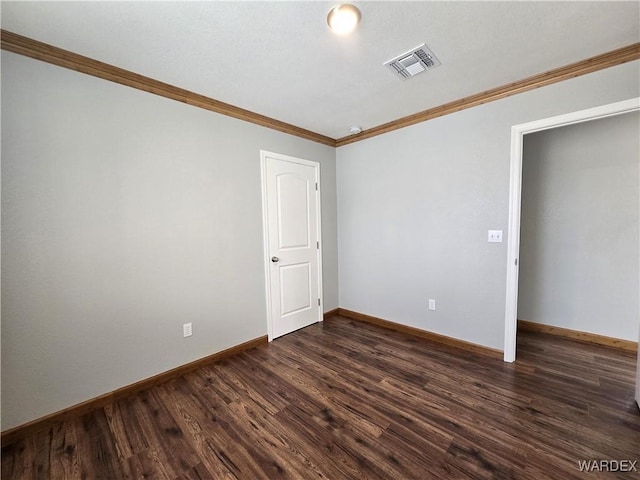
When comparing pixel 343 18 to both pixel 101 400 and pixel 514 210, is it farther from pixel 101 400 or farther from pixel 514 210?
pixel 101 400

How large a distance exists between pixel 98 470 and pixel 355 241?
304 centimetres

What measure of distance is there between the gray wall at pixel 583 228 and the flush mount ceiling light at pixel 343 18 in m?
2.69

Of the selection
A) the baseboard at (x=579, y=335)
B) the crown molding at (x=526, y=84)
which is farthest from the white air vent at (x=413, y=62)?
the baseboard at (x=579, y=335)

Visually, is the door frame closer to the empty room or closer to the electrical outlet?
the empty room

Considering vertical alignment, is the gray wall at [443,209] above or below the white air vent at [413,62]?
below

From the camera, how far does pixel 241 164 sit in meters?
2.71

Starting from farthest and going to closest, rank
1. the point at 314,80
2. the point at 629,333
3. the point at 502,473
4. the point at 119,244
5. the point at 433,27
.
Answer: the point at 629,333 → the point at 314,80 → the point at 119,244 → the point at 433,27 → the point at 502,473

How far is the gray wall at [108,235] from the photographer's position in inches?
64.4

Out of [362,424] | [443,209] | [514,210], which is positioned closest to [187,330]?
[362,424]

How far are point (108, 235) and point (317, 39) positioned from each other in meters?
2.02

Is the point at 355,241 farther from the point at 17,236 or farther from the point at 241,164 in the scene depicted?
the point at 17,236

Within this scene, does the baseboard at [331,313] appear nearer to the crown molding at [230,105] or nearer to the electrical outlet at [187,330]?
the electrical outlet at [187,330]

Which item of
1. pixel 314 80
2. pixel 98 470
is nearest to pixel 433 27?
pixel 314 80
